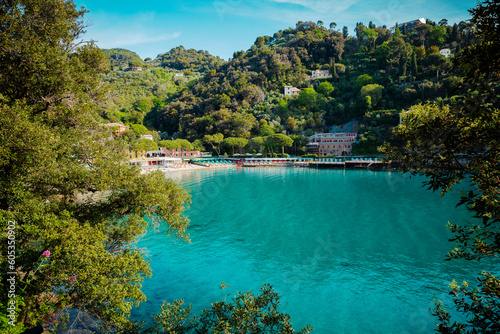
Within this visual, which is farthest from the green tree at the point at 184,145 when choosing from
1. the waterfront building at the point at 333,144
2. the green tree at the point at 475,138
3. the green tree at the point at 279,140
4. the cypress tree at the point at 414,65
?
the green tree at the point at 475,138

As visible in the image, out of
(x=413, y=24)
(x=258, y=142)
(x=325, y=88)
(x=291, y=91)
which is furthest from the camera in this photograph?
(x=413, y=24)

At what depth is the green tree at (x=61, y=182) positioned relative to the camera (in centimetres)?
668

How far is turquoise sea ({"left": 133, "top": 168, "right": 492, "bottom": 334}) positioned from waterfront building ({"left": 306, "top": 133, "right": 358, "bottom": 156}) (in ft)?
160

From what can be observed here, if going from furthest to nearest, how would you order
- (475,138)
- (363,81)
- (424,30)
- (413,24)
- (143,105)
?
(413,24), (143,105), (424,30), (363,81), (475,138)

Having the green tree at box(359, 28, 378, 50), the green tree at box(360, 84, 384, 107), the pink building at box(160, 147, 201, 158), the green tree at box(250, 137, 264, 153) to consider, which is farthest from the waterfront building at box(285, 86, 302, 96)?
the pink building at box(160, 147, 201, 158)

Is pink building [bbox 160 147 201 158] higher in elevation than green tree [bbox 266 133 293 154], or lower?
lower

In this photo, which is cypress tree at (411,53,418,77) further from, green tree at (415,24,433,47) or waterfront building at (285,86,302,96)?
waterfront building at (285,86,302,96)

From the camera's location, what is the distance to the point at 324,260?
57.0 feet

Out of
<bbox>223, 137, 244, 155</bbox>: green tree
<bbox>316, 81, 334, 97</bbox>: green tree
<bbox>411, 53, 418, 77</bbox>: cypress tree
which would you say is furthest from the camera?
<bbox>316, 81, 334, 97</bbox>: green tree

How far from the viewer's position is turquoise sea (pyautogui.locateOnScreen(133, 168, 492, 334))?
1212cm

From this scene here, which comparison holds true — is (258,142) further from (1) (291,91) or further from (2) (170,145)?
(1) (291,91)

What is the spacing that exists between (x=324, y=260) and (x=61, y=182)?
15270 millimetres

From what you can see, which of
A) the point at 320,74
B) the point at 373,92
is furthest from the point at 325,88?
the point at 373,92

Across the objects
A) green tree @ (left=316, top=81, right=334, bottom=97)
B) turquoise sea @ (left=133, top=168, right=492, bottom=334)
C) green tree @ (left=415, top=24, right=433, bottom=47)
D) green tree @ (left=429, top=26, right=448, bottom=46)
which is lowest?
turquoise sea @ (left=133, top=168, right=492, bottom=334)
